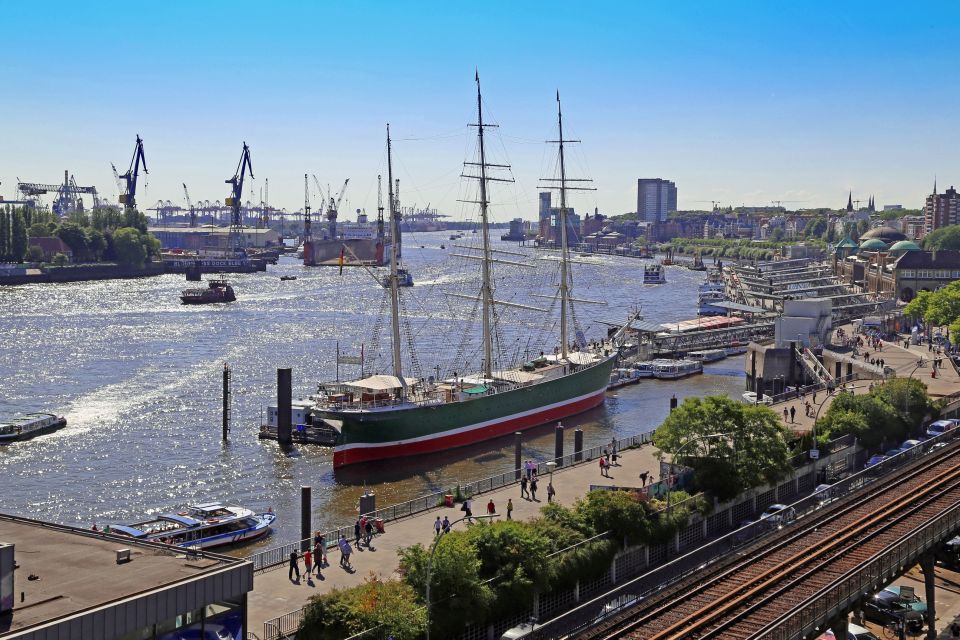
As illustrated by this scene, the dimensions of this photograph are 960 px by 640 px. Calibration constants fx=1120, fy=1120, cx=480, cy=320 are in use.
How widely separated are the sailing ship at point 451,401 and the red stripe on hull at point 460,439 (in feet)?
0.15

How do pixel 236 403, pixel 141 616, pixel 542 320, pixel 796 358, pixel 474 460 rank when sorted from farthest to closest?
pixel 542 320, pixel 796 358, pixel 236 403, pixel 474 460, pixel 141 616

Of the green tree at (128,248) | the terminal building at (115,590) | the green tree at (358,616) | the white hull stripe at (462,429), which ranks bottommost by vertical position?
the white hull stripe at (462,429)

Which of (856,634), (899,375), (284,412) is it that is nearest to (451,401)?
(284,412)

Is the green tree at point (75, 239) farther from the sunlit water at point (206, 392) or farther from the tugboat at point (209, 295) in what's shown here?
the tugboat at point (209, 295)

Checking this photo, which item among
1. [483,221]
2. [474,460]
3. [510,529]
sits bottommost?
[474,460]

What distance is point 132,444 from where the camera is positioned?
5284cm

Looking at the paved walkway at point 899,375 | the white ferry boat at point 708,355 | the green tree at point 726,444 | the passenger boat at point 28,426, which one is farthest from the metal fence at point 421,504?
the white ferry boat at point 708,355

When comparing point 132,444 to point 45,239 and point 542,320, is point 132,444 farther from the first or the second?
point 45,239

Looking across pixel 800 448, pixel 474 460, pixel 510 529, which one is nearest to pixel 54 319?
pixel 474 460

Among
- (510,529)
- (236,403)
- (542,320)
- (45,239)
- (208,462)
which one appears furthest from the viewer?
(45,239)

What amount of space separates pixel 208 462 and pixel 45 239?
451 feet

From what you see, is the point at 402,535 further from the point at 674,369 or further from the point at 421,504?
the point at 674,369

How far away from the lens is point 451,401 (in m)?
55.4

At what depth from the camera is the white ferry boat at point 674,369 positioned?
8025 cm
